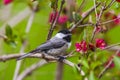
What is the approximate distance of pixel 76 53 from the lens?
2.18m

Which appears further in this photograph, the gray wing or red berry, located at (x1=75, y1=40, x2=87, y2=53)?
the gray wing

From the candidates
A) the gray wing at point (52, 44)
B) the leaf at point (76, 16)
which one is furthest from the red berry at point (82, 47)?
the gray wing at point (52, 44)

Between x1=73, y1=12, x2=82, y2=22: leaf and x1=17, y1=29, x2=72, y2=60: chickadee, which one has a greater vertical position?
x1=73, y1=12, x2=82, y2=22: leaf

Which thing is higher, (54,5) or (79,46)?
(54,5)

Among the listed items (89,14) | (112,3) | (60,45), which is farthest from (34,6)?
(112,3)

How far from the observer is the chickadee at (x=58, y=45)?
2.86 meters

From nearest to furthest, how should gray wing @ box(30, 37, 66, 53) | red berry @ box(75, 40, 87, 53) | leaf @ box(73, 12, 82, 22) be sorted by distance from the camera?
red berry @ box(75, 40, 87, 53) → leaf @ box(73, 12, 82, 22) → gray wing @ box(30, 37, 66, 53)

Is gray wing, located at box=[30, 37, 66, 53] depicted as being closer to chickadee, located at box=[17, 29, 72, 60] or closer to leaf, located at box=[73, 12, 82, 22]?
chickadee, located at box=[17, 29, 72, 60]

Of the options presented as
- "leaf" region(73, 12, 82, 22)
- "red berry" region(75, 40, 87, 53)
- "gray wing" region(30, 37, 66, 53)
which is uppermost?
"leaf" region(73, 12, 82, 22)

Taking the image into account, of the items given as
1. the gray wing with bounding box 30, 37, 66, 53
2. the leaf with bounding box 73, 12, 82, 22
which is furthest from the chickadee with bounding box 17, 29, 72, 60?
the leaf with bounding box 73, 12, 82, 22

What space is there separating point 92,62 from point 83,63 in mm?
104

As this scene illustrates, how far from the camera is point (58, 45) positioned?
299 centimetres

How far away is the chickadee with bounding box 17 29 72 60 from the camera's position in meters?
2.86

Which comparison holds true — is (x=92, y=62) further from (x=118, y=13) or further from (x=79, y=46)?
(x=118, y=13)
